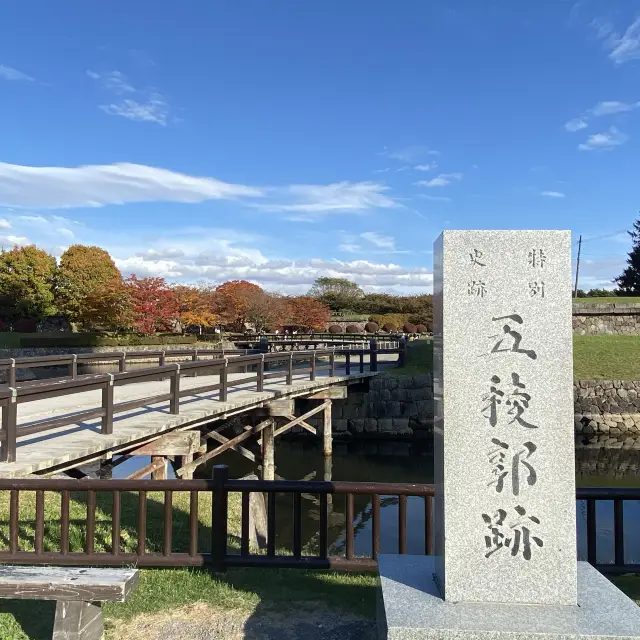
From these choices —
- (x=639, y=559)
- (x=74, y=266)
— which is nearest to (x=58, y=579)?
(x=639, y=559)

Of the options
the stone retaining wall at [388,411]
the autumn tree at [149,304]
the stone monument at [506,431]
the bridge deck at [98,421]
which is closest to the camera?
the stone monument at [506,431]

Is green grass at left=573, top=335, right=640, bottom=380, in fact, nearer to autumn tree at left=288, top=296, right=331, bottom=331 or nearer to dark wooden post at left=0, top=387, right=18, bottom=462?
dark wooden post at left=0, top=387, right=18, bottom=462

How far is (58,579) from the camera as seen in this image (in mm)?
3076

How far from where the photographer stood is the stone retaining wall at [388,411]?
2016 centimetres

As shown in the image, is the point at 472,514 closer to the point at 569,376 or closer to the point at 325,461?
the point at 569,376

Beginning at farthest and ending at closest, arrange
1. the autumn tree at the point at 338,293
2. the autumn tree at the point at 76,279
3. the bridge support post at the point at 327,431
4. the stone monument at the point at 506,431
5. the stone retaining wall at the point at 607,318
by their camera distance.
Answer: the autumn tree at the point at 338,293
the autumn tree at the point at 76,279
the stone retaining wall at the point at 607,318
the bridge support post at the point at 327,431
the stone monument at the point at 506,431

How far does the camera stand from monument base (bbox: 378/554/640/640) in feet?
8.66

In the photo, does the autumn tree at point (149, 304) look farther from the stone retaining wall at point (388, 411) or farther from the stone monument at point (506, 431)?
the stone monument at point (506, 431)

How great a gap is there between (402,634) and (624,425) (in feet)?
67.0

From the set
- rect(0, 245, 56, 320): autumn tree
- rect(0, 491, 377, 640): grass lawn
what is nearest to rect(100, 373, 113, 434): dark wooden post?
rect(0, 491, 377, 640): grass lawn

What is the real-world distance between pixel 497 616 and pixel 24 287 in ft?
158

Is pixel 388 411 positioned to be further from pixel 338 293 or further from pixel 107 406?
pixel 338 293

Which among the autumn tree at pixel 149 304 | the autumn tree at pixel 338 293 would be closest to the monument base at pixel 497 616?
the autumn tree at pixel 149 304

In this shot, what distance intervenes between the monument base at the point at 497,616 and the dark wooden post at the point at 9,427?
185 inches
